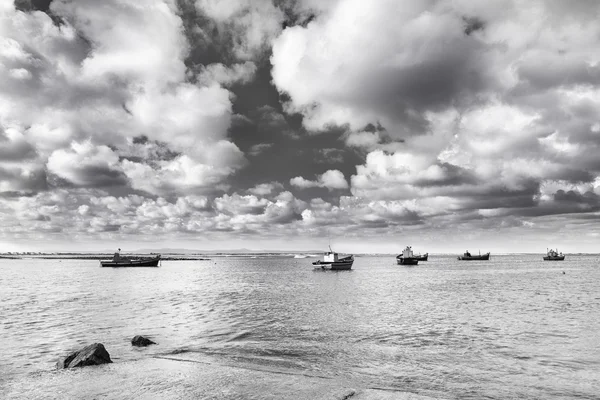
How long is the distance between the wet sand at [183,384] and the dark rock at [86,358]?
1.45ft

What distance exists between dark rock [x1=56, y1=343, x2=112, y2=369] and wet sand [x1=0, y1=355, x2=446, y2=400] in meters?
0.44

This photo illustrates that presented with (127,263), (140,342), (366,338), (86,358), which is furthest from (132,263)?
(86,358)

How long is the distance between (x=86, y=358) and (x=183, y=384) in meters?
5.22

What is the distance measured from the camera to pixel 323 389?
493 inches

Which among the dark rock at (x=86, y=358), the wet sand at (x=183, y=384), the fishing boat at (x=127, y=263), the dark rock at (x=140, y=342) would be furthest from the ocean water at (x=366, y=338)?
the fishing boat at (x=127, y=263)

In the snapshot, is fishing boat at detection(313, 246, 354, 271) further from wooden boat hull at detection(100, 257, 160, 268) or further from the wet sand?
the wet sand

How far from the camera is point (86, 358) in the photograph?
15.5 m

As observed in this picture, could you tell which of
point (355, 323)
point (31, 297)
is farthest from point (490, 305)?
point (31, 297)

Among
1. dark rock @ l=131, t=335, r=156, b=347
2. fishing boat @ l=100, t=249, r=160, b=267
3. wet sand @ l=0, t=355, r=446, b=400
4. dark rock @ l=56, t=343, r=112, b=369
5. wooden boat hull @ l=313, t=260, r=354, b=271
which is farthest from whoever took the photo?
fishing boat @ l=100, t=249, r=160, b=267

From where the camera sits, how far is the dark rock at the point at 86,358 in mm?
15391

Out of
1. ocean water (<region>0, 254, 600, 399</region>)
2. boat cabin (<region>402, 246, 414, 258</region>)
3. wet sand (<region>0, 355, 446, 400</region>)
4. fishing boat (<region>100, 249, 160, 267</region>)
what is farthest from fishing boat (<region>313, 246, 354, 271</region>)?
wet sand (<region>0, 355, 446, 400</region>)

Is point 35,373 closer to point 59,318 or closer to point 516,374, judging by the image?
point 59,318

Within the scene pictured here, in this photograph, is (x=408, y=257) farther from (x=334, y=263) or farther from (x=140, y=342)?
(x=140, y=342)

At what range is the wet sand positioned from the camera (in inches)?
470
